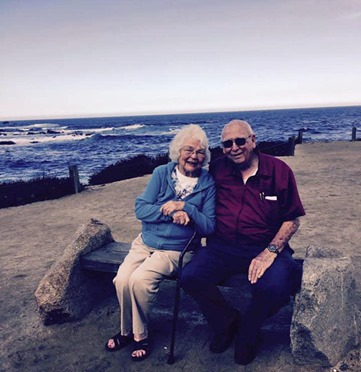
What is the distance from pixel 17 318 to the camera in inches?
164

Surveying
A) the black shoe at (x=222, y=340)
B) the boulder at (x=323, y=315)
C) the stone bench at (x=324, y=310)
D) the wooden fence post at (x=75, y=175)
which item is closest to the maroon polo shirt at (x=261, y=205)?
the stone bench at (x=324, y=310)

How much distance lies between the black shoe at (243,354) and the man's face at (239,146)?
5.04ft

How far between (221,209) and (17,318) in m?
2.41

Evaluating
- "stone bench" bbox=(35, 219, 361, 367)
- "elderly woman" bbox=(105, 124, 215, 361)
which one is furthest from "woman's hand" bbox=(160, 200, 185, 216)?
"stone bench" bbox=(35, 219, 361, 367)

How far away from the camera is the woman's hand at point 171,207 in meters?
3.44

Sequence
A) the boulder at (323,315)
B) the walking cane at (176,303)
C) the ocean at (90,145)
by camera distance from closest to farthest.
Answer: the boulder at (323,315)
the walking cane at (176,303)
the ocean at (90,145)

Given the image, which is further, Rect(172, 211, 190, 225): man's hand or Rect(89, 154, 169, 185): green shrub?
Rect(89, 154, 169, 185): green shrub

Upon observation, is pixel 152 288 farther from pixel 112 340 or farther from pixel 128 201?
pixel 128 201

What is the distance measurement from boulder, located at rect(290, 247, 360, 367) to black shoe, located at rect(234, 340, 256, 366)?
1.10 ft

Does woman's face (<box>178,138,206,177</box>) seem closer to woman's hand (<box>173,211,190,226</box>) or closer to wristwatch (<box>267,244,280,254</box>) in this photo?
woman's hand (<box>173,211,190,226</box>)

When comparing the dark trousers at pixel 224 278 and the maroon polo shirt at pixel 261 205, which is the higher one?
the maroon polo shirt at pixel 261 205

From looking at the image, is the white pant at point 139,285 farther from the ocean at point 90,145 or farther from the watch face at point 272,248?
the ocean at point 90,145

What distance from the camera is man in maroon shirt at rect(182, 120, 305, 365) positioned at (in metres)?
3.14

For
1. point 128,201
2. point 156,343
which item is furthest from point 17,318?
point 128,201
